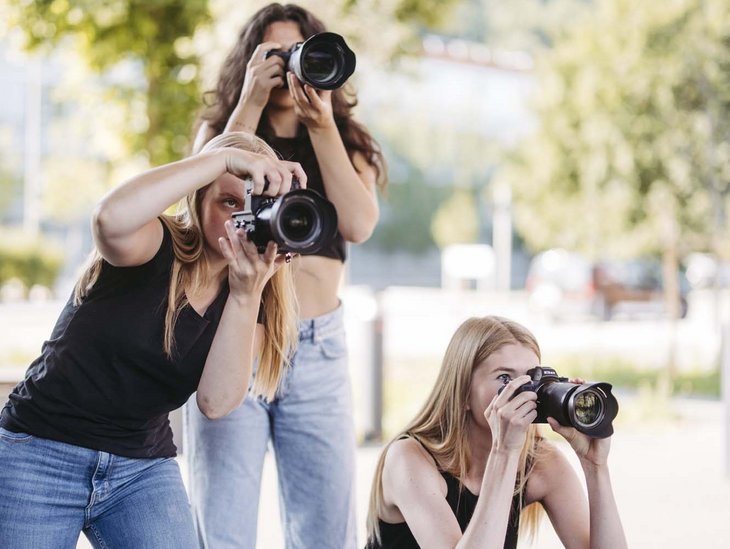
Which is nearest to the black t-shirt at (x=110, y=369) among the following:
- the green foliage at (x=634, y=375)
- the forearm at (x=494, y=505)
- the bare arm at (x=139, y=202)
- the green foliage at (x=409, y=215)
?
the bare arm at (x=139, y=202)

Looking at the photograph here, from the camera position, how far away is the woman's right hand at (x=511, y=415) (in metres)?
2.26

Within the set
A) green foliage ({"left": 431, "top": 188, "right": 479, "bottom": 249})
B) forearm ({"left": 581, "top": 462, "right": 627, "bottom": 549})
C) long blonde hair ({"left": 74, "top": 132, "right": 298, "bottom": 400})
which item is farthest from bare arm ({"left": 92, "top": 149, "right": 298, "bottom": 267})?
green foliage ({"left": 431, "top": 188, "right": 479, "bottom": 249})

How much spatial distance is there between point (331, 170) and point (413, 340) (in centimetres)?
1208

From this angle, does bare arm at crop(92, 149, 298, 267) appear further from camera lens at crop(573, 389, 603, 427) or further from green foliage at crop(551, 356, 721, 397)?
green foliage at crop(551, 356, 721, 397)

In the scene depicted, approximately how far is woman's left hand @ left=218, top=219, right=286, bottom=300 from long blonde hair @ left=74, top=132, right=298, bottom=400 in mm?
97

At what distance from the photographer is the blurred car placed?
1806cm

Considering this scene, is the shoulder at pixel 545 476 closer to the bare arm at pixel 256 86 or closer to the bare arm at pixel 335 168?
the bare arm at pixel 335 168

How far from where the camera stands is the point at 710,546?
15.7ft

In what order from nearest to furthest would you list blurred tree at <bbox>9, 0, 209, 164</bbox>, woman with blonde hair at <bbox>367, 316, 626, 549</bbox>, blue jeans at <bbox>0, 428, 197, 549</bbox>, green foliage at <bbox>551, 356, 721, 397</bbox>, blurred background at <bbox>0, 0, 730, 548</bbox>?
blue jeans at <bbox>0, 428, 197, 549</bbox>
woman with blonde hair at <bbox>367, 316, 626, 549</bbox>
blurred background at <bbox>0, 0, 730, 548</bbox>
blurred tree at <bbox>9, 0, 209, 164</bbox>
green foliage at <bbox>551, 356, 721, 397</bbox>

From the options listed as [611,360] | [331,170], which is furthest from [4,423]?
[611,360]

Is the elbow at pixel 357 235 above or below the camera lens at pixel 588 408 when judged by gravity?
above

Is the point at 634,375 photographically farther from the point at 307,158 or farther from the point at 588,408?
the point at 588,408

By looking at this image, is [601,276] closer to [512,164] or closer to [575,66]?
[512,164]

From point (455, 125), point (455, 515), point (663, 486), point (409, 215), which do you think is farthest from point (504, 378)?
point (409, 215)
